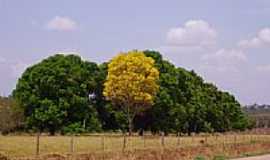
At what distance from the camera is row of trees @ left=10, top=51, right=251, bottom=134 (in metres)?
80.2

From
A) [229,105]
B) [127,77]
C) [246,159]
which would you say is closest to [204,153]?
[246,159]

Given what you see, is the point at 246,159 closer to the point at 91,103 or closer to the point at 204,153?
the point at 204,153

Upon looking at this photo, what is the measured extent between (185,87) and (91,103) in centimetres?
1360

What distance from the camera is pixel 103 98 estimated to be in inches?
3474

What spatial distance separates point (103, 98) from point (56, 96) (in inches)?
341

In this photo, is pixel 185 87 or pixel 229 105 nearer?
pixel 185 87

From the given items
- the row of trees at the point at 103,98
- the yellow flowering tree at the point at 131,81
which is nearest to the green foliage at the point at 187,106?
the row of trees at the point at 103,98

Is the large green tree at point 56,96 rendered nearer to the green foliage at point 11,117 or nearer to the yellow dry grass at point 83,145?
the green foliage at point 11,117

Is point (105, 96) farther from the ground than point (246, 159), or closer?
farther from the ground

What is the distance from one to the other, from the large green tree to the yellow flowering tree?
4.01m

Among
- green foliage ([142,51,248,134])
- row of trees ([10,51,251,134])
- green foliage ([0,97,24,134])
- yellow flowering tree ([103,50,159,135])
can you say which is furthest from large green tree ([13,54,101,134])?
green foliage ([142,51,248,134])

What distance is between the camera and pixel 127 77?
261 ft

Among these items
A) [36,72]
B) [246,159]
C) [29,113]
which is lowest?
[246,159]

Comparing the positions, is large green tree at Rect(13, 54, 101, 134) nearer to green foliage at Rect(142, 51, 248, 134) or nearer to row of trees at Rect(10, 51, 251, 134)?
row of trees at Rect(10, 51, 251, 134)
